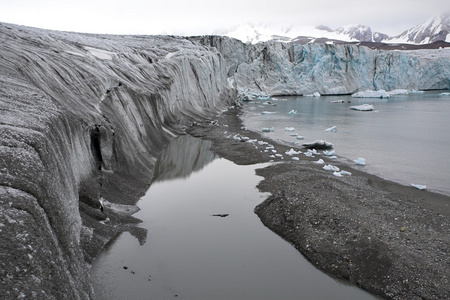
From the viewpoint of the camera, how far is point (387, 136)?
Answer: 94.4 feet

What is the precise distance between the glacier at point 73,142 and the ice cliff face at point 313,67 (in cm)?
3089

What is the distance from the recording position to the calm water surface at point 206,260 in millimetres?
8023

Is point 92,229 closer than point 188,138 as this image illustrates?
Yes

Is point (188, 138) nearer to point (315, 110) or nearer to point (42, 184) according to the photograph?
point (42, 184)

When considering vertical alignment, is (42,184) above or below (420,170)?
above

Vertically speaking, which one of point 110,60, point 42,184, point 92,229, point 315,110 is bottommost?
point 315,110

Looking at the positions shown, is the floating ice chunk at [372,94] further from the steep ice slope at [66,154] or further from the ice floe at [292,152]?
the ice floe at [292,152]

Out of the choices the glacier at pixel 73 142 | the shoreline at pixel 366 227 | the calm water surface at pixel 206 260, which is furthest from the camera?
the shoreline at pixel 366 227

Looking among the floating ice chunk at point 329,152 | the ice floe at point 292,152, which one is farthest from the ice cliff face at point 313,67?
the floating ice chunk at point 329,152

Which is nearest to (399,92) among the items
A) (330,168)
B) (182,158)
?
(330,168)

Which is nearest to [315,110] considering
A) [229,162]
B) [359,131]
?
[359,131]

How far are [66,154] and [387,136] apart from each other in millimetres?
26917

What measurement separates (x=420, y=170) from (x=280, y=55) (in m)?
53.1

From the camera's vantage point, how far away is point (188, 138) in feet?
84.8
